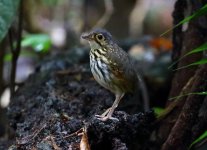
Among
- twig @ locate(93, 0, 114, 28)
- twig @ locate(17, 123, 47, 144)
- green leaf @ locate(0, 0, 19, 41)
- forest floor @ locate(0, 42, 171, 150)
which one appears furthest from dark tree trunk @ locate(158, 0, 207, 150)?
twig @ locate(93, 0, 114, 28)

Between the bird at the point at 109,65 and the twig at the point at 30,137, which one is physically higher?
the bird at the point at 109,65

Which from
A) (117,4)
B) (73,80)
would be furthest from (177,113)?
(117,4)

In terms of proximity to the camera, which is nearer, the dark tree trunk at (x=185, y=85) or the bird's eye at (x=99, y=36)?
the dark tree trunk at (x=185, y=85)

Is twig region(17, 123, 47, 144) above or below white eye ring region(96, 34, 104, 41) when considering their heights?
below

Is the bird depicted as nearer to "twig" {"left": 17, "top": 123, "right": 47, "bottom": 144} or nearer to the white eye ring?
the white eye ring

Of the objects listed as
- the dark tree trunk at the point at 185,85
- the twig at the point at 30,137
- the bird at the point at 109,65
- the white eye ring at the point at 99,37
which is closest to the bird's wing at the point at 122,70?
the bird at the point at 109,65

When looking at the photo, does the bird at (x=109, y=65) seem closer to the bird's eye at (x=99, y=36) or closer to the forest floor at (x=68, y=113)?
the bird's eye at (x=99, y=36)

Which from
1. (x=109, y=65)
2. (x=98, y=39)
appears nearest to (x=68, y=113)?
(x=109, y=65)

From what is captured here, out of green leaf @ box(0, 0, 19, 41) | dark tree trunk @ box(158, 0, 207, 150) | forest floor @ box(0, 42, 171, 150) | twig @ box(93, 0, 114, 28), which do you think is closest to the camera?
forest floor @ box(0, 42, 171, 150)
